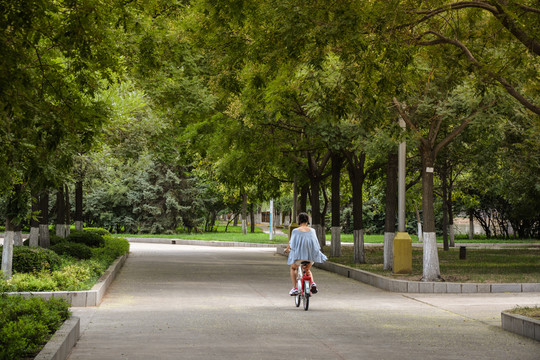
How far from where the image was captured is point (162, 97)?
2525 cm

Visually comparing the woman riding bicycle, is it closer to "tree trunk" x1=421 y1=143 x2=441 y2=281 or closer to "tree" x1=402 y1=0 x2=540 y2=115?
"tree" x1=402 y1=0 x2=540 y2=115

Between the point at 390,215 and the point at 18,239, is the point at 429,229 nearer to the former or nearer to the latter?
the point at 390,215

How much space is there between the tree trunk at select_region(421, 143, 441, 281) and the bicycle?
5.53 metres

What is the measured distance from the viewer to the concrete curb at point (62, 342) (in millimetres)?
7535

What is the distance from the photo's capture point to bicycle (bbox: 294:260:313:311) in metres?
13.7

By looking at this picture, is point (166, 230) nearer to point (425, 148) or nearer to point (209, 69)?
point (209, 69)

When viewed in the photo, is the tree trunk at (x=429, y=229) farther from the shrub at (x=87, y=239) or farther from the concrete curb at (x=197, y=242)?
the concrete curb at (x=197, y=242)

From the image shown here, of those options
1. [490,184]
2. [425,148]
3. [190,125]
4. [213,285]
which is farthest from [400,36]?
[490,184]

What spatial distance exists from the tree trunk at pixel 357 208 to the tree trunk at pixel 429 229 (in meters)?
5.94

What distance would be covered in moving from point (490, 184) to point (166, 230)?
106 ft

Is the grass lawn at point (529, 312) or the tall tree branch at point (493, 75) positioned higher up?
the tall tree branch at point (493, 75)

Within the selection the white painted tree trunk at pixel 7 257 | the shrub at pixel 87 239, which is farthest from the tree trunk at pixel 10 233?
the shrub at pixel 87 239

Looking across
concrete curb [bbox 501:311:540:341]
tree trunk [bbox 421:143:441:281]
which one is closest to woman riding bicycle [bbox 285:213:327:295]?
concrete curb [bbox 501:311:540:341]

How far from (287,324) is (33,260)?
8.10 meters
